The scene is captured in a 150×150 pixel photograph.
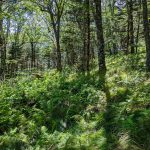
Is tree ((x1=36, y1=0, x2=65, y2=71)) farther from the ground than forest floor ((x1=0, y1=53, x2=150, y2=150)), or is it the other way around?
tree ((x1=36, y1=0, x2=65, y2=71))

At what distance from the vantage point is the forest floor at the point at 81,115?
702 centimetres

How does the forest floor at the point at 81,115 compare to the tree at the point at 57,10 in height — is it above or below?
below

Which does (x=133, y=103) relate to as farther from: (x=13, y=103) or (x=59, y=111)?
(x=13, y=103)

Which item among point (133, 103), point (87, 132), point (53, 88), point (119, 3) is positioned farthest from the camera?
point (119, 3)

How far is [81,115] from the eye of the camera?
31.3 feet

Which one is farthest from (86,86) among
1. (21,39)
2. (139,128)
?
(21,39)

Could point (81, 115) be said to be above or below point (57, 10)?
below

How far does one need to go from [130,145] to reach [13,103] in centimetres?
654

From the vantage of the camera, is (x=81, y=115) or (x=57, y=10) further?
(x=57, y=10)

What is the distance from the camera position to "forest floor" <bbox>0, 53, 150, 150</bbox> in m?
7.02

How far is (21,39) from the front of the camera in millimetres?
49375

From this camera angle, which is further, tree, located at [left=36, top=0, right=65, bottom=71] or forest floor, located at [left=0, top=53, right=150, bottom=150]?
tree, located at [left=36, top=0, right=65, bottom=71]

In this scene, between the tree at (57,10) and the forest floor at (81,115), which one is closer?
the forest floor at (81,115)

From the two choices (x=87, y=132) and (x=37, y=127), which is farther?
(x=37, y=127)
